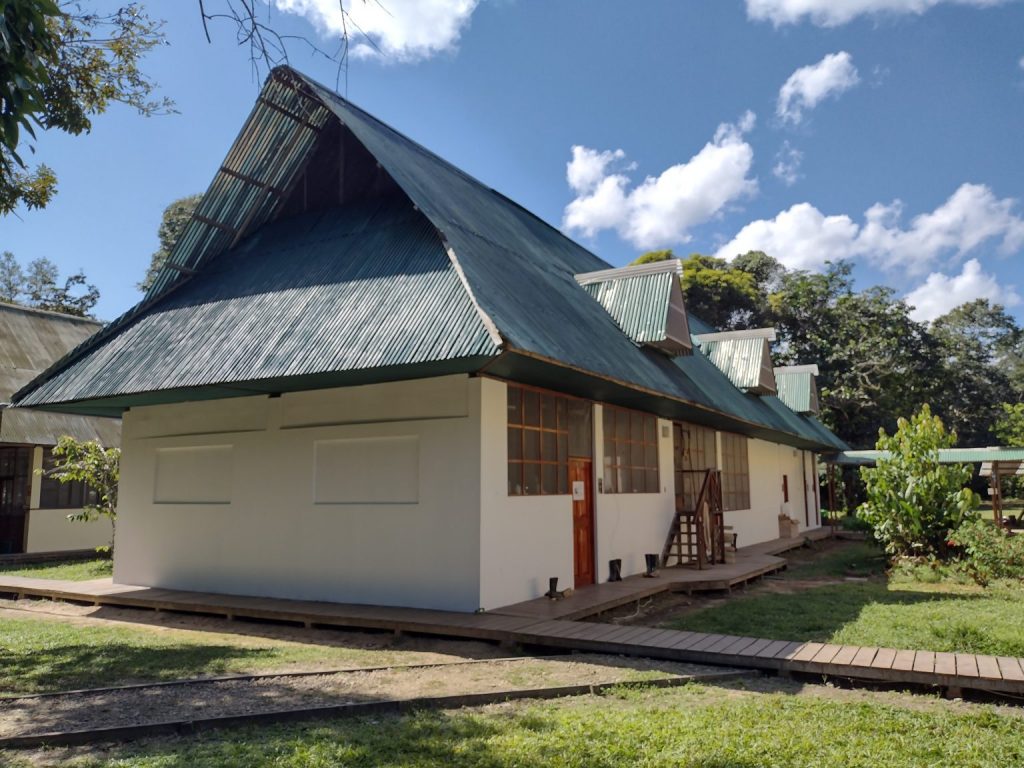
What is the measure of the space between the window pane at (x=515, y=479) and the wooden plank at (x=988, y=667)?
517cm

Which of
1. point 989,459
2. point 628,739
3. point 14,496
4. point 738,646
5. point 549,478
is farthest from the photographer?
point 989,459

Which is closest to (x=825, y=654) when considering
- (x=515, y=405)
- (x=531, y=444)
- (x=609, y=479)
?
(x=531, y=444)

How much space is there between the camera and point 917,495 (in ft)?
45.2

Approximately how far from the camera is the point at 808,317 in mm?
35188

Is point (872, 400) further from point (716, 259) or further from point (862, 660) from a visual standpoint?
point (862, 660)

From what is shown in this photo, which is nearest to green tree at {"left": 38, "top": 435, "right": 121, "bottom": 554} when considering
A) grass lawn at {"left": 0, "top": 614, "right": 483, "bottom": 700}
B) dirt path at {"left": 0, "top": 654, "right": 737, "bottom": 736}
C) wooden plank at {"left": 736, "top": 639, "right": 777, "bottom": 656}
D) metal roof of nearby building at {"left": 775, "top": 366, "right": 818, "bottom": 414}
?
grass lawn at {"left": 0, "top": 614, "right": 483, "bottom": 700}

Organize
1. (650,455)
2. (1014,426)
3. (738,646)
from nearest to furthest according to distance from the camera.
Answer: (738,646) → (650,455) → (1014,426)

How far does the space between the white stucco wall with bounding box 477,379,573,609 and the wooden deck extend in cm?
59

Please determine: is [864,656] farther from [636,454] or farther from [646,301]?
[646,301]

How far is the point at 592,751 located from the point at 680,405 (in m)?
8.86

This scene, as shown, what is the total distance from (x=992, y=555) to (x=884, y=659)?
7.20 meters

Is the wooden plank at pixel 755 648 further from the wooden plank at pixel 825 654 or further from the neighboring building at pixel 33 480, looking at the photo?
the neighboring building at pixel 33 480

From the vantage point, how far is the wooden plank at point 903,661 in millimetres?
6006

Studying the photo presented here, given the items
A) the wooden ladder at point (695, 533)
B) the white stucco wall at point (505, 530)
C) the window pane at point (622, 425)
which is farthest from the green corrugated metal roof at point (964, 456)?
the white stucco wall at point (505, 530)
